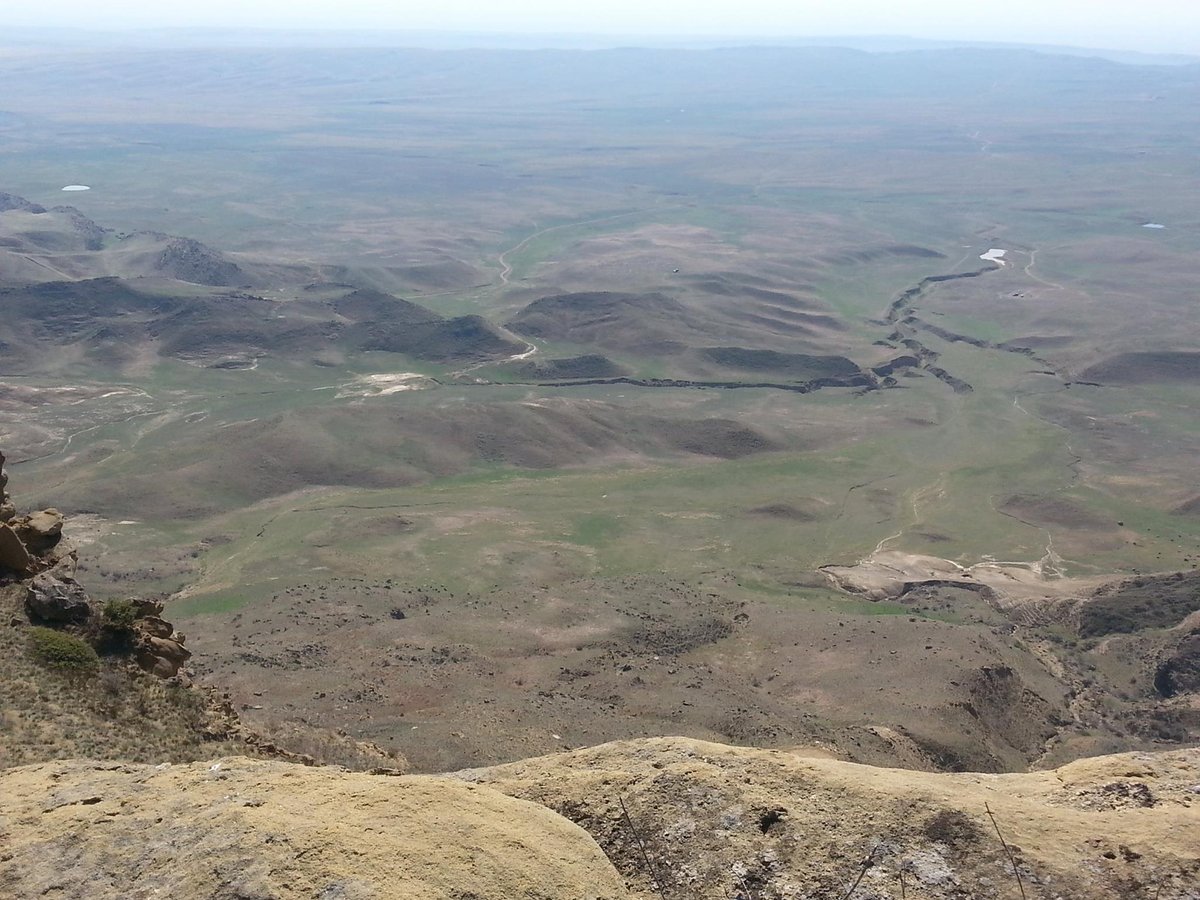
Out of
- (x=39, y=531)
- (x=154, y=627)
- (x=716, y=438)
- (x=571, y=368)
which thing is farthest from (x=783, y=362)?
(x=154, y=627)

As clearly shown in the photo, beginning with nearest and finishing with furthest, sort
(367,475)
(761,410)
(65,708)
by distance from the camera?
(65,708), (367,475), (761,410)

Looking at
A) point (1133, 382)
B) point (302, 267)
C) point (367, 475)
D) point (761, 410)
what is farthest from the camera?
point (302, 267)

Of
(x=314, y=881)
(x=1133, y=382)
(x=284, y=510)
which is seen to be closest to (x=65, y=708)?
(x=314, y=881)

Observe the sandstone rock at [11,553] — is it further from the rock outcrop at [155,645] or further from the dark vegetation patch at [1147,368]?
the dark vegetation patch at [1147,368]

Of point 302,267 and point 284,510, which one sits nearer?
point 284,510

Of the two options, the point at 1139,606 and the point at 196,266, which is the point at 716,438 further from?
the point at 196,266

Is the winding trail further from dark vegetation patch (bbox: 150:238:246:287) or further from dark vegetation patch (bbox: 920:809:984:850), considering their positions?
dark vegetation patch (bbox: 920:809:984:850)

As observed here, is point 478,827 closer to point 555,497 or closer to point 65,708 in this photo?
point 65,708

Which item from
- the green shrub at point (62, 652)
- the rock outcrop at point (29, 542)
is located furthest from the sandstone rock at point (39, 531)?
the green shrub at point (62, 652)
